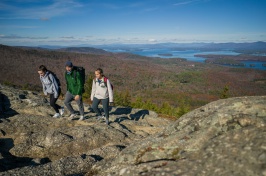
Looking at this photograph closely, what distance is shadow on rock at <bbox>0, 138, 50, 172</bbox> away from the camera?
701 cm

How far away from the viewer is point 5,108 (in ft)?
45.3

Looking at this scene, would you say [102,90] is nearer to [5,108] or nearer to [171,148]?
[171,148]

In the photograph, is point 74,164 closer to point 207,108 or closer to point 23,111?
point 207,108

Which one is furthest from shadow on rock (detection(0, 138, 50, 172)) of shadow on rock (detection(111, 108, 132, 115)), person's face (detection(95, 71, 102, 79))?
shadow on rock (detection(111, 108, 132, 115))

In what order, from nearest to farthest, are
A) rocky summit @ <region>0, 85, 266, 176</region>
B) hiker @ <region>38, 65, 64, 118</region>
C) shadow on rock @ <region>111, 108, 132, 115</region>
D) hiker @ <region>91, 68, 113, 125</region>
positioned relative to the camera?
rocky summit @ <region>0, 85, 266, 176</region>, hiker @ <region>91, 68, 113, 125</region>, hiker @ <region>38, 65, 64, 118</region>, shadow on rock @ <region>111, 108, 132, 115</region>

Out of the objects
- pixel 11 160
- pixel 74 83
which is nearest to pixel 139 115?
pixel 74 83

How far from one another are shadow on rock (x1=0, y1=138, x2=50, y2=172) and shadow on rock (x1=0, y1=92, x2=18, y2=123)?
4.54m

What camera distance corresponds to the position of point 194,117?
6.32m

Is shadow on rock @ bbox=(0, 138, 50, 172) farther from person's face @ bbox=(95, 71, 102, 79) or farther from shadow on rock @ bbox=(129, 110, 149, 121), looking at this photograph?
shadow on rock @ bbox=(129, 110, 149, 121)

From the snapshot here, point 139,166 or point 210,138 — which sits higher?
point 210,138

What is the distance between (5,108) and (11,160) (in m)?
7.72

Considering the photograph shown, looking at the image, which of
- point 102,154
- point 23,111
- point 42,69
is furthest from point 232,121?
point 23,111

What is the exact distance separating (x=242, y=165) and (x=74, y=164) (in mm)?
5129

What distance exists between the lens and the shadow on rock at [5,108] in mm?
12711
